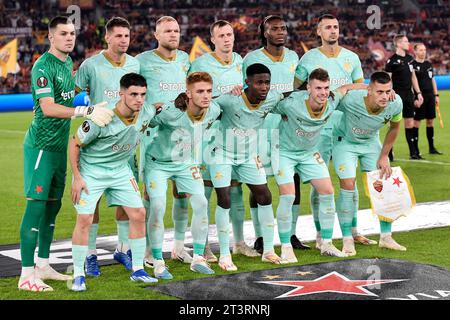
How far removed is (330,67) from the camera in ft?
28.4

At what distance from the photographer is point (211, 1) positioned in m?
37.5

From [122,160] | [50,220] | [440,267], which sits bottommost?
[440,267]

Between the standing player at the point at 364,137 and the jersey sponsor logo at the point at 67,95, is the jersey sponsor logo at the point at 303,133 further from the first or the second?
the jersey sponsor logo at the point at 67,95

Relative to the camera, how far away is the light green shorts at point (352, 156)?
8.48m

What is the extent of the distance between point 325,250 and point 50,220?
2530mm

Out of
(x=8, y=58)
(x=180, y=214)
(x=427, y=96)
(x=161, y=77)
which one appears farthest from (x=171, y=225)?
(x=8, y=58)

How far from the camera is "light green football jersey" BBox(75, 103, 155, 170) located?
269 inches

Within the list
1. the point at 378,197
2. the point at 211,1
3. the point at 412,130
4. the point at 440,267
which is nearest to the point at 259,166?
the point at 378,197

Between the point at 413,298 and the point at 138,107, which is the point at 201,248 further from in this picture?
the point at 413,298

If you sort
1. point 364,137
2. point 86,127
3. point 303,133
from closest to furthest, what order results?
point 86,127
point 303,133
point 364,137

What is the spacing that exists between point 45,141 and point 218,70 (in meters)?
1.90

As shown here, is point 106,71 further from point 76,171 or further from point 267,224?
point 267,224

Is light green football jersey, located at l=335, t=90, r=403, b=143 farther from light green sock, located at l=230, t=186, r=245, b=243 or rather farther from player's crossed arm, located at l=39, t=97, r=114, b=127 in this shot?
player's crossed arm, located at l=39, t=97, r=114, b=127

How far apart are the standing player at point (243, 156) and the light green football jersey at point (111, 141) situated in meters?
1.02
